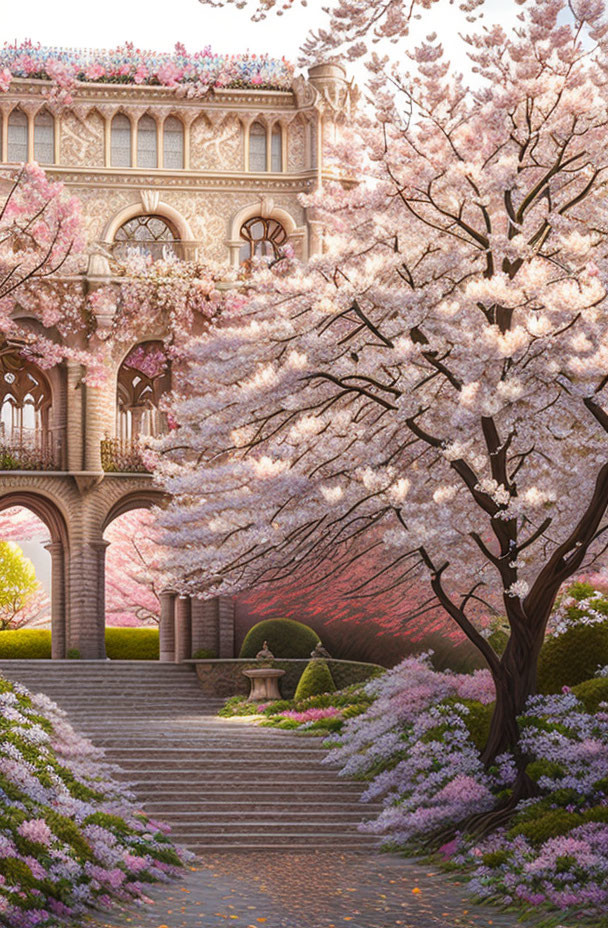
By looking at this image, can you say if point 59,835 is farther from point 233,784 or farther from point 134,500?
point 134,500

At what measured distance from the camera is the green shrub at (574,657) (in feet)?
53.5

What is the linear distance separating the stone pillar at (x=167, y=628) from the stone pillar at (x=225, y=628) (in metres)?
1.99

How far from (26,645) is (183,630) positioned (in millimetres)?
5189

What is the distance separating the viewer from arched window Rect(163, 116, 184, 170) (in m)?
39.5

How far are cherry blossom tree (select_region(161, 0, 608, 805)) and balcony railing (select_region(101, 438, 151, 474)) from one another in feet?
63.5

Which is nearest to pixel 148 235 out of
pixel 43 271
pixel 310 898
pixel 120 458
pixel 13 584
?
pixel 43 271

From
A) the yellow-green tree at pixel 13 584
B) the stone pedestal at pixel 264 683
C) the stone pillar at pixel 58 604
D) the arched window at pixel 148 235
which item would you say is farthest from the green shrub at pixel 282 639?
the arched window at pixel 148 235

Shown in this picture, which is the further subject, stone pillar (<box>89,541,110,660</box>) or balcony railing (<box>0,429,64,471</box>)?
balcony railing (<box>0,429,64,471</box>)

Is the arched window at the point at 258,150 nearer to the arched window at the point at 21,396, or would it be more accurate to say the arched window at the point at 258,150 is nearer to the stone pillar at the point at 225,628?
the arched window at the point at 21,396

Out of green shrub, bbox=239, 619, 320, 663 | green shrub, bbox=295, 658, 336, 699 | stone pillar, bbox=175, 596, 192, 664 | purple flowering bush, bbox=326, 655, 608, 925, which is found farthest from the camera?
stone pillar, bbox=175, 596, 192, 664

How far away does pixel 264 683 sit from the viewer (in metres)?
28.6

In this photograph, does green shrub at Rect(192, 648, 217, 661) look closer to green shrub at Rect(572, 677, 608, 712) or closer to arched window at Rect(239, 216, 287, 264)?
arched window at Rect(239, 216, 287, 264)

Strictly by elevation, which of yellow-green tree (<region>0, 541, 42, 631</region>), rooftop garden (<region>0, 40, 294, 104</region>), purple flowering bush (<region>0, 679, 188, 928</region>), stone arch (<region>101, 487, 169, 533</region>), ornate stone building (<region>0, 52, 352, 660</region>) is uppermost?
rooftop garden (<region>0, 40, 294, 104</region>)

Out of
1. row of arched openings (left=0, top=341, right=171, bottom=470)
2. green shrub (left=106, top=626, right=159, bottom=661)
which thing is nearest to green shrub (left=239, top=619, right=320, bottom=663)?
row of arched openings (left=0, top=341, right=171, bottom=470)
